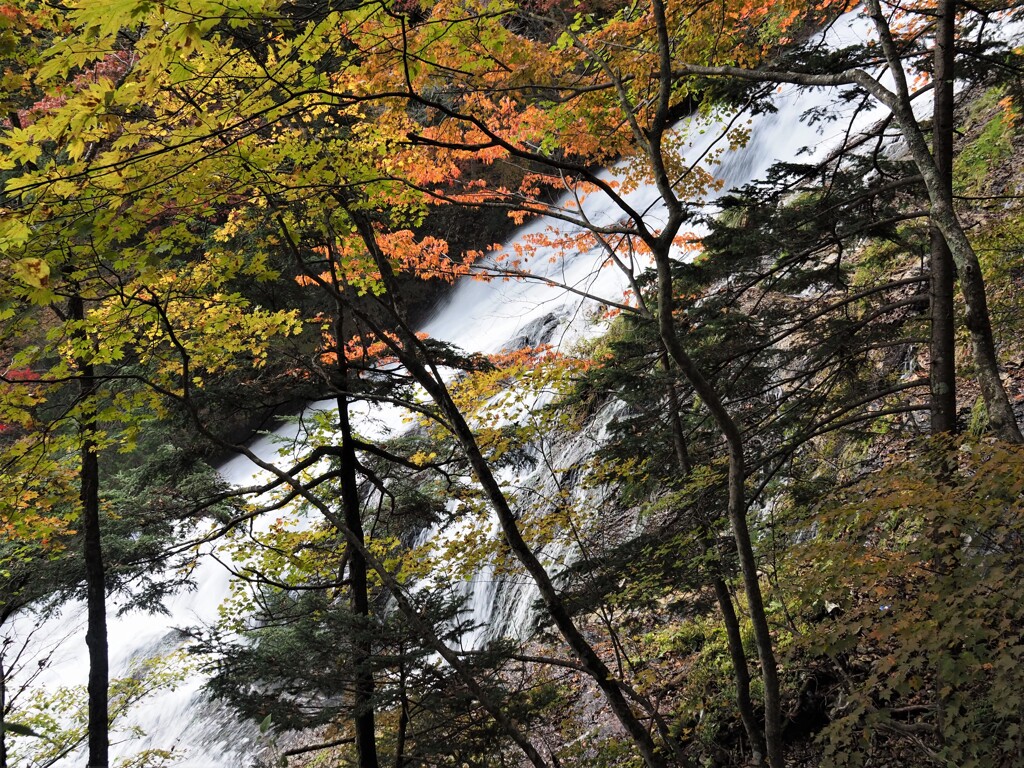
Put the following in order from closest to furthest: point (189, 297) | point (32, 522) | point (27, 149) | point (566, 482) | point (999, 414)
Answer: point (27, 149), point (999, 414), point (189, 297), point (32, 522), point (566, 482)

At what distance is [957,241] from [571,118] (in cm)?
329

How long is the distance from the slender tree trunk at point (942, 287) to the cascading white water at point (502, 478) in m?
3.85

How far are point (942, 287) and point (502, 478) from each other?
843 centimetres

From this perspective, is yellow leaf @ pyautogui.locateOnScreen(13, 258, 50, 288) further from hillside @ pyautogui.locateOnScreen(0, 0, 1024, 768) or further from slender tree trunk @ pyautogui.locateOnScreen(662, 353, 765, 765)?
slender tree trunk @ pyautogui.locateOnScreen(662, 353, 765, 765)

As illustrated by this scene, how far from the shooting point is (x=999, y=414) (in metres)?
3.57

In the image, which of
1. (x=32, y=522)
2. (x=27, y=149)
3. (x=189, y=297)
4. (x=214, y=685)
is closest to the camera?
(x=27, y=149)

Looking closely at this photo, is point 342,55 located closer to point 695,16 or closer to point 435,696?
point 695,16

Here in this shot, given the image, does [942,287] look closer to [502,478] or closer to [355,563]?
[355,563]

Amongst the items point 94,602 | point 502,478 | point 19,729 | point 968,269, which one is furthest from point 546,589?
point 502,478

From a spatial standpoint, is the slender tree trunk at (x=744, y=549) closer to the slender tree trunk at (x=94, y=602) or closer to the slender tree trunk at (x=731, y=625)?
the slender tree trunk at (x=731, y=625)

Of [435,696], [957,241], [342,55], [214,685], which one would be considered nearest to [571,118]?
[342,55]

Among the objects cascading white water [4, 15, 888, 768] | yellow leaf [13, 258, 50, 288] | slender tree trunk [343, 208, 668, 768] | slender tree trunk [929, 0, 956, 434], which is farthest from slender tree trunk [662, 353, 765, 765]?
yellow leaf [13, 258, 50, 288]

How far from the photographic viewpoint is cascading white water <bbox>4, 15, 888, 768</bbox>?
10617 mm

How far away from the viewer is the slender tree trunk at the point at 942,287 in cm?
441
